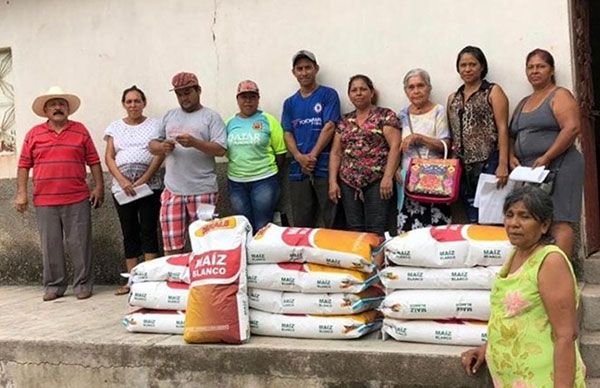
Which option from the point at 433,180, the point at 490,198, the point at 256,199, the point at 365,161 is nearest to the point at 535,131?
the point at 490,198

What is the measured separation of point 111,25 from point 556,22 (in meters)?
3.94

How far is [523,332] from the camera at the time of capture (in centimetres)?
265

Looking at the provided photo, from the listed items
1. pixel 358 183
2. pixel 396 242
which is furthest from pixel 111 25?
pixel 396 242

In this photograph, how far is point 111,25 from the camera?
628 cm

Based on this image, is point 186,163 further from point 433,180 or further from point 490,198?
point 490,198

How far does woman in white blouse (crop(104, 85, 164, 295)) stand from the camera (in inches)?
224

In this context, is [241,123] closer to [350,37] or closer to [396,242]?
[350,37]

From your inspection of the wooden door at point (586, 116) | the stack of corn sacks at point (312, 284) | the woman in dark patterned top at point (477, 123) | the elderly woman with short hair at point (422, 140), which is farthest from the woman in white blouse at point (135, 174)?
the wooden door at point (586, 116)

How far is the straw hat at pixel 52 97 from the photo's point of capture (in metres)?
5.76

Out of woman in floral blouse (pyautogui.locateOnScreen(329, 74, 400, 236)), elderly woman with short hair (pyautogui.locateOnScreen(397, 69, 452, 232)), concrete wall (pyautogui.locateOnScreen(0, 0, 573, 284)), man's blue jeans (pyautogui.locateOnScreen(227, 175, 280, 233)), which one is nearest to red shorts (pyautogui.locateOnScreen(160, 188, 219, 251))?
man's blue jeans (pyautogui.locateOnScreen(227, 175, 280, 233))

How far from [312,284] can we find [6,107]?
454 cm

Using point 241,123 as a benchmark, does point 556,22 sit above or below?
above

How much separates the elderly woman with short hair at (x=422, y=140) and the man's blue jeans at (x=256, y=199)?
1.04m

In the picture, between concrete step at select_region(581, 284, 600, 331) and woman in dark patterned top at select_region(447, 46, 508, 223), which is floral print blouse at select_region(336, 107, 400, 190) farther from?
concrete step at select_region(581, 284, 600, 331)
